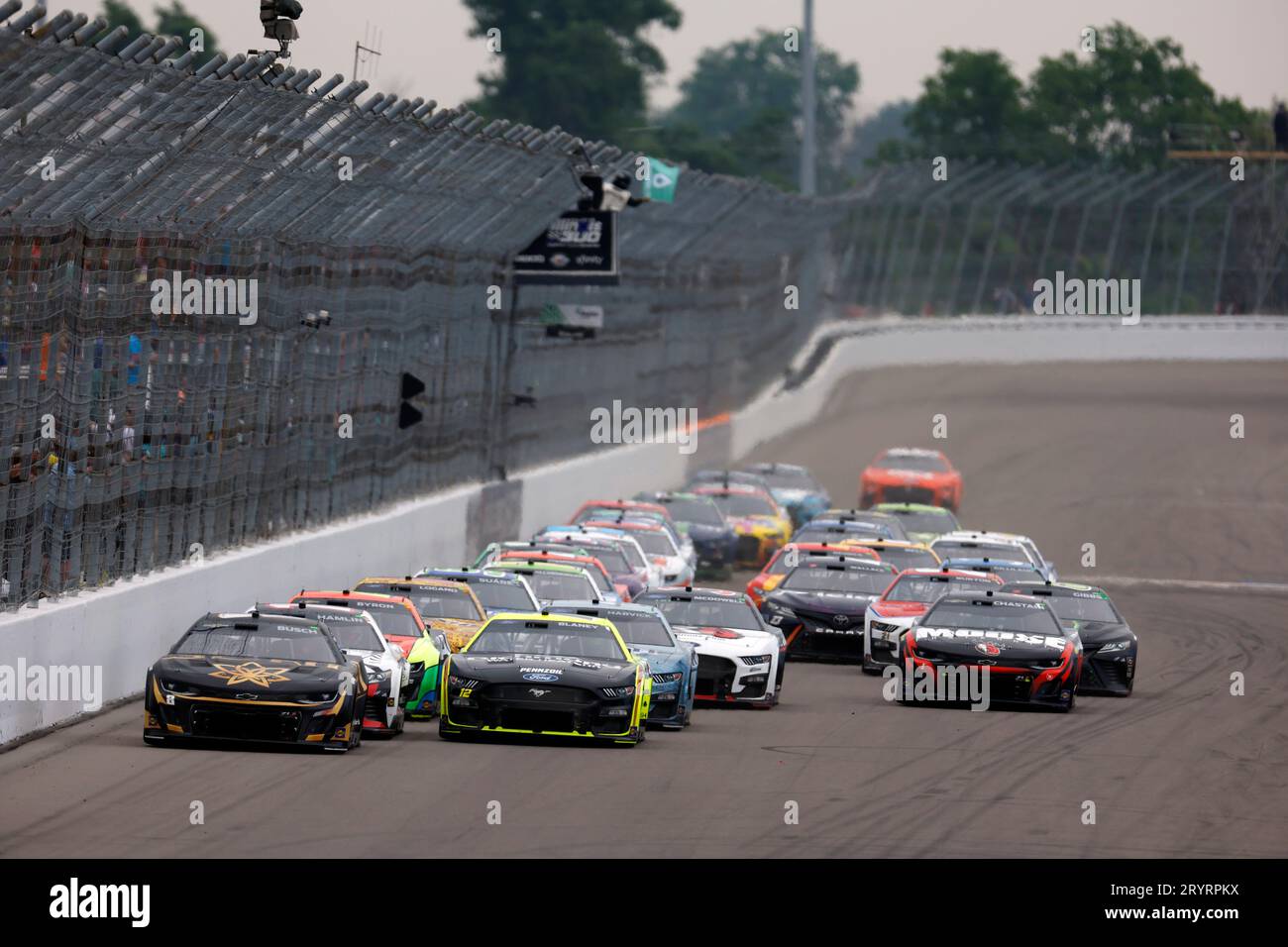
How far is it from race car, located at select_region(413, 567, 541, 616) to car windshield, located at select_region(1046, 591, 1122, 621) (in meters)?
5.14

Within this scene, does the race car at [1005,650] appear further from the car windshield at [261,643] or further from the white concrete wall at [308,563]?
the car windshield at [261,643]

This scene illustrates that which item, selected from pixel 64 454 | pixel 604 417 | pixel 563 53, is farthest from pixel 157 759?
pixel 563 53

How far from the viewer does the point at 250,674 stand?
17547 millimetres

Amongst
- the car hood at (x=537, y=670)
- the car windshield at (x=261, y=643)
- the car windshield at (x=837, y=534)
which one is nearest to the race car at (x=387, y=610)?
the car hood at (x=537, y=670)

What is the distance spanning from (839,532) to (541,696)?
1525cm

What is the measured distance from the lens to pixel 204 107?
1925cm

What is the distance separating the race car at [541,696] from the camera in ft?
61.3

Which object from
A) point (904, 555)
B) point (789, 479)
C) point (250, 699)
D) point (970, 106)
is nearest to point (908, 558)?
point (904, 555)

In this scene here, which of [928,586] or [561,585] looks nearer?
[561,585]

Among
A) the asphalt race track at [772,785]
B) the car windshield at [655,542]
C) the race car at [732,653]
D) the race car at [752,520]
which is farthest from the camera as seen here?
the race car at [752,520]

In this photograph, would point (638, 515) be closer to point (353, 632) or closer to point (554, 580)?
point (554, 580)

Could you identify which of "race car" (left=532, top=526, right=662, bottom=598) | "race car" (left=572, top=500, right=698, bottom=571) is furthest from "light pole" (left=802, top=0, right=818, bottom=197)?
"race car" (left=532, top=526, right=662, bottom=598)

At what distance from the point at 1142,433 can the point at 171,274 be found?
4457 centimetres

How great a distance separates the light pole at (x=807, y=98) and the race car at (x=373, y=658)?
48.8 m
